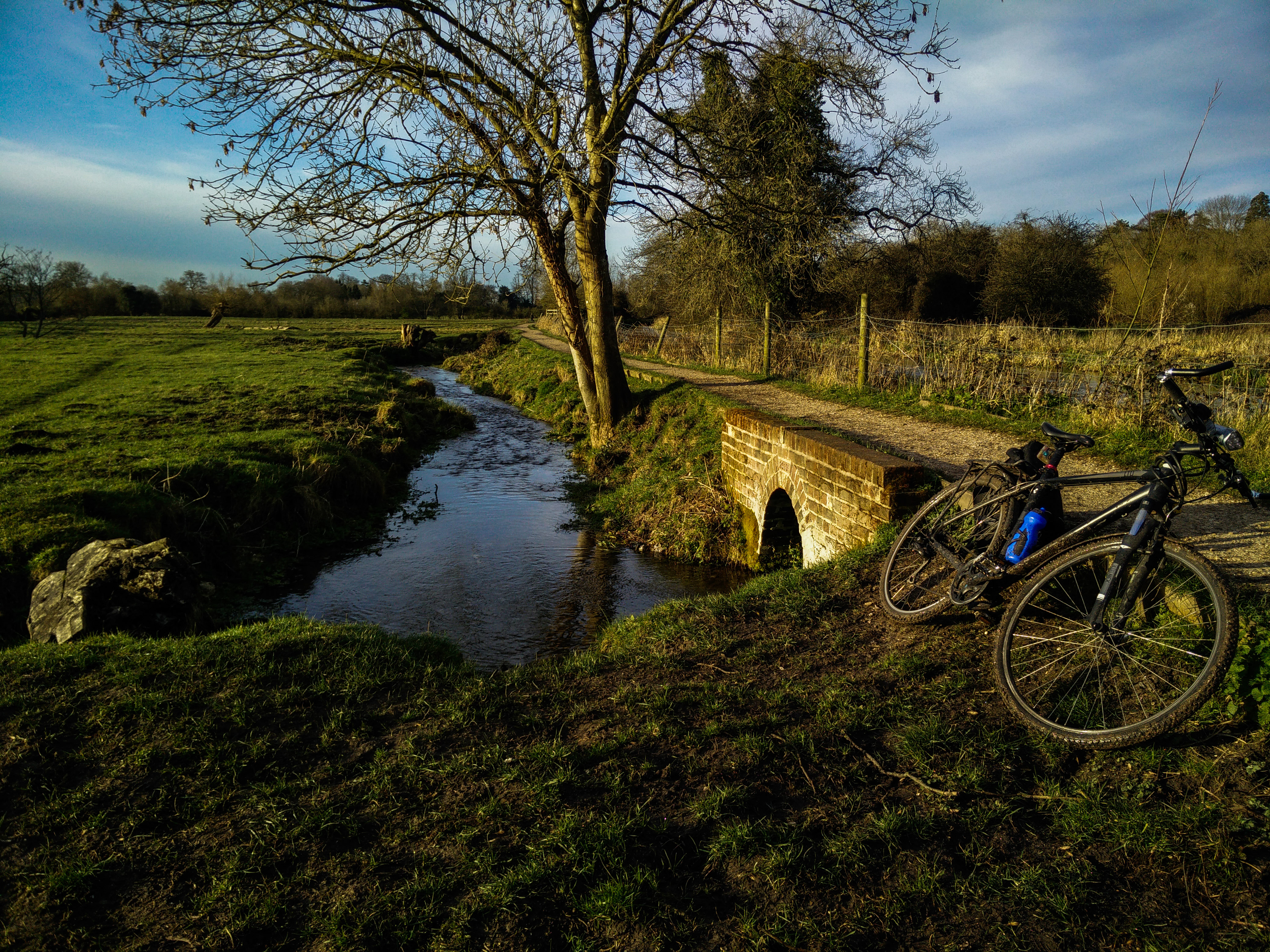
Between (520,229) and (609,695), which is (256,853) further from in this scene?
(520,229)

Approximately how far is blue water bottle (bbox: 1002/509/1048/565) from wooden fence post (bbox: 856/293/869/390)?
844 centimetres

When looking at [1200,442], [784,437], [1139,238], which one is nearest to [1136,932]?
[1200,442]

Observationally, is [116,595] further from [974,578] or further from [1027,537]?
[1027,537]

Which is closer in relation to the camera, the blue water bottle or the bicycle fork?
the bicycle fork

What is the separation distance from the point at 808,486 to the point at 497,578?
12.5 ft

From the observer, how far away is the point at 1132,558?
3100 mm

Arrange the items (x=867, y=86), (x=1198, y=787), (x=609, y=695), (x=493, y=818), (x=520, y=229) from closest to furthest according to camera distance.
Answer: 1. (x=1198, y=787)
2. (x=493, y=818)
3. (x=609, y=695)
4. (x=520, y=229)
5. (x=867, y=86)

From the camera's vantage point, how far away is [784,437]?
7594mm

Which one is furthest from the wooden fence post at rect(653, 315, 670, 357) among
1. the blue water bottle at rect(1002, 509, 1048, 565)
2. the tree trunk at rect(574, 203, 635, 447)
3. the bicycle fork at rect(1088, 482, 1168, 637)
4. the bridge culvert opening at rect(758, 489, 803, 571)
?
the bicycle fork at rect(1088, 482, 1168, 637)

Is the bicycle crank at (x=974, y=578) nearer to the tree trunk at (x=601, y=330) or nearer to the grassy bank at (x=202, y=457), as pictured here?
the grassy bank at (x=202, y=457)

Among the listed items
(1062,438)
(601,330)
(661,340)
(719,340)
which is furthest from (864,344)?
(661,340)

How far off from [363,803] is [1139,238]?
17.7 m

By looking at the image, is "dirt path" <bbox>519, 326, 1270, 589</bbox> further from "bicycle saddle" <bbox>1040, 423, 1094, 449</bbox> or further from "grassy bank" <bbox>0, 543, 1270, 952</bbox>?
"grassy bank" <bbox>0, 543, 1270, 952</bbox>

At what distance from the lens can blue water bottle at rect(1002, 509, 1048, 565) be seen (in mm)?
3857
